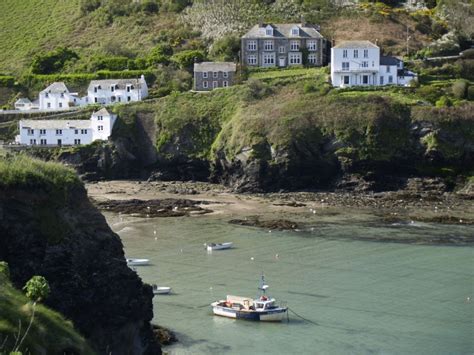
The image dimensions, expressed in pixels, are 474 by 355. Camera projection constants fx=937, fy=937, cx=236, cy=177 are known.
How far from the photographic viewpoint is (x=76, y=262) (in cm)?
3469

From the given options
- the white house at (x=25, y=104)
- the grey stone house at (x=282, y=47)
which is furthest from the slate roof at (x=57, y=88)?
the grey stone house at (x=282, y=47)

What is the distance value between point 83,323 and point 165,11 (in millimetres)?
108041

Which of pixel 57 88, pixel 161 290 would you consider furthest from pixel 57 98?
pixel 161 290

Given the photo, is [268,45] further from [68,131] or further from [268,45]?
[68,131]

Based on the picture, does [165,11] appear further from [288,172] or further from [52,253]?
[52,253]

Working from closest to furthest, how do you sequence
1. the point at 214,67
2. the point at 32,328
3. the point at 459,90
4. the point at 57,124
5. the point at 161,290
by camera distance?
the point at 32,328, the point at 161,290, the point at 459,90, the point at 57,124, the point at 214,67

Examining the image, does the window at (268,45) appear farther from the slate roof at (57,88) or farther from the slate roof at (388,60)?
the slate roof at (57,88)

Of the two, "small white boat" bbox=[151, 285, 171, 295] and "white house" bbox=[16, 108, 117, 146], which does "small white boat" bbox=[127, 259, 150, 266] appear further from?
"white house" bbox=[16, 108, 117, 146]

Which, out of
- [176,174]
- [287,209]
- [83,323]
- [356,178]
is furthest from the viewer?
[176,174]

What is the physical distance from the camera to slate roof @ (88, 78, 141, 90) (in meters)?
108

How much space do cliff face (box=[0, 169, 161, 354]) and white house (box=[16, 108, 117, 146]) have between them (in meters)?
62.4

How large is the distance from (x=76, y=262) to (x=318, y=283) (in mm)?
21154

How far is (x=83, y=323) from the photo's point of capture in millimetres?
34125

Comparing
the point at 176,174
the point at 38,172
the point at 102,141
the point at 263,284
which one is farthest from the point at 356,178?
the point at 38,172
